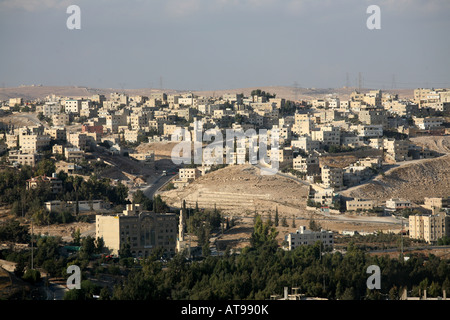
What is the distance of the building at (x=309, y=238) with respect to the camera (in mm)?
26359

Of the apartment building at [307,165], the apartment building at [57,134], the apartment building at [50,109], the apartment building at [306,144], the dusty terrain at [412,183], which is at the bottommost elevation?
the dusty terrain at [412,183]

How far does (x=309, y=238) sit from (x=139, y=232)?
4054 mm

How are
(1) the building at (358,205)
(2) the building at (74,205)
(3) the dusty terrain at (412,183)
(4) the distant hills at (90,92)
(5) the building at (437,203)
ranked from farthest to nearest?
(4) the distant hills at (90,92)
(3) the dusty terrain at (412,183)
(5) the building at (437,203)
(1) the building at (358,205)
(2) the building at (74,205)

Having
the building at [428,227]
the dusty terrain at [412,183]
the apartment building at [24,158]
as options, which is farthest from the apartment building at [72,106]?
the building at [428,227]

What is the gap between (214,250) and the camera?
87.0ft

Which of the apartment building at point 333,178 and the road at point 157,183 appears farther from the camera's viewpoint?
the road at point 157,183

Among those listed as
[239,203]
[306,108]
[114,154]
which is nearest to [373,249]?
[239,203]

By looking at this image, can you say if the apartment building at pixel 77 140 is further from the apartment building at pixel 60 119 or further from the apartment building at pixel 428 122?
the apartment building at pixel 428 122

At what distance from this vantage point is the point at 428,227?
27797 millimetres

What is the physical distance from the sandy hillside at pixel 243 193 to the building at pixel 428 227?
3877 millimetres

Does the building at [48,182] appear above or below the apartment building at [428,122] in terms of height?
below

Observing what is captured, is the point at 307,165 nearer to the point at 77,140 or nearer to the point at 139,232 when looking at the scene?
the point at 77,140
